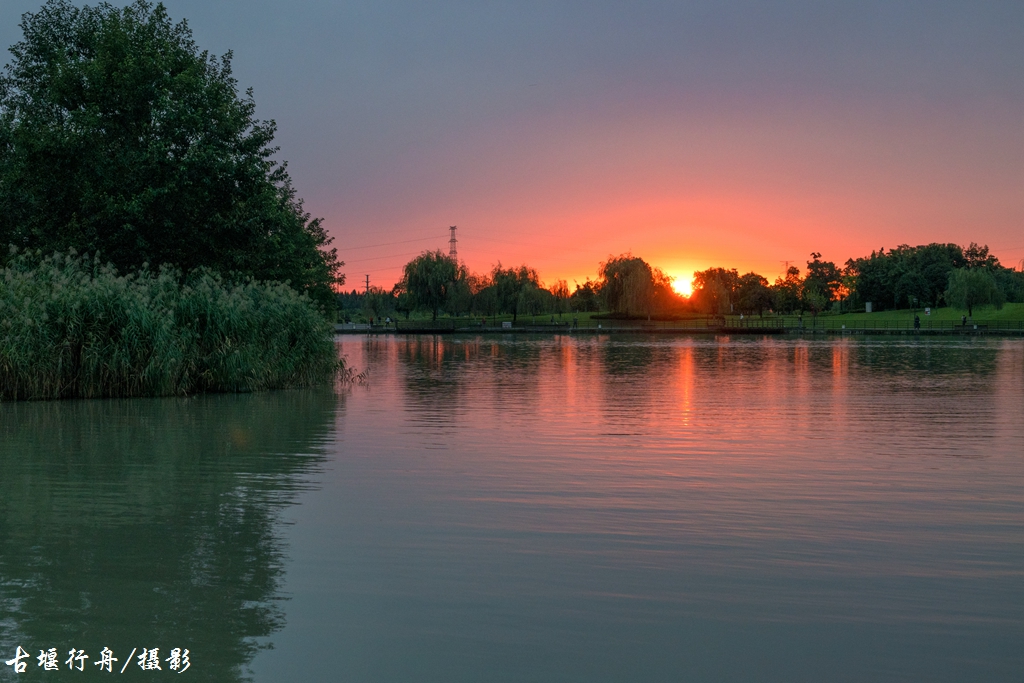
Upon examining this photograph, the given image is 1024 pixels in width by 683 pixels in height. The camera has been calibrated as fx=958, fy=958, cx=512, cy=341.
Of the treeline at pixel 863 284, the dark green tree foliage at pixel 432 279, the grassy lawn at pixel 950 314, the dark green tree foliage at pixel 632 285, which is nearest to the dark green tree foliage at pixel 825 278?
the treeline at pixel 863 284

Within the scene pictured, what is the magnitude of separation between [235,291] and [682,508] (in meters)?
17.6

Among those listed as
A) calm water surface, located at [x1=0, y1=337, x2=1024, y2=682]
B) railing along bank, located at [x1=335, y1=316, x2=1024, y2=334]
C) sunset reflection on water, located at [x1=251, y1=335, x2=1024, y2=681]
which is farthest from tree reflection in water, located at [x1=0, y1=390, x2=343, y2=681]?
railing along bank, located at [x1=335, y1=316, x2=1024, y2=334]

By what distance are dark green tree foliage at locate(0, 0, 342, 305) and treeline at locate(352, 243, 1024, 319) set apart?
36.0 meters

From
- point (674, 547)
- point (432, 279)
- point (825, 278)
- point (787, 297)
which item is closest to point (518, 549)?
point (674, 547)

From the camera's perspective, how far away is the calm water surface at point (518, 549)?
5504mm

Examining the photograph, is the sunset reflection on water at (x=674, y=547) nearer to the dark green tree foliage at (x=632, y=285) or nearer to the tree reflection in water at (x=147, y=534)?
the tree reflection in water at (x=147, y=534)

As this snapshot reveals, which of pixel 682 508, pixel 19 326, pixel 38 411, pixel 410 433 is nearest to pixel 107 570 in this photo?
pixel 682 508

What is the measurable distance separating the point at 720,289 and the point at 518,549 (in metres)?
137

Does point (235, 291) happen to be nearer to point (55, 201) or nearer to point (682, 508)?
point (55, 201)

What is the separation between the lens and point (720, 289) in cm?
14088

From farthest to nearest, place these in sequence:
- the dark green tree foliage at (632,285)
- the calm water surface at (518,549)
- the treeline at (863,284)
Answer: the treeline at (863,284), the dark green tree foliage at (632,285), the calm water surface at (518,549)

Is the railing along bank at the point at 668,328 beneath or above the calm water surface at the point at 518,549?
above

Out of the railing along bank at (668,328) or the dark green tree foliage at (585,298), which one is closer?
the railing along bank at (668,328)

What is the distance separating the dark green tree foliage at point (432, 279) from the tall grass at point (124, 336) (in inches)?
2901
